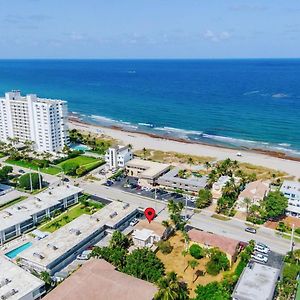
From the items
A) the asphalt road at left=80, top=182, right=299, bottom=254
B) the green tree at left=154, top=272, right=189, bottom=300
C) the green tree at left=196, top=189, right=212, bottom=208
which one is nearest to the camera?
the green tree at left=154, top=272, right=189, bottom=300

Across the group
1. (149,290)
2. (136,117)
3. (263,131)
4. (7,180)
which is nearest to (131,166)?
(7,180)

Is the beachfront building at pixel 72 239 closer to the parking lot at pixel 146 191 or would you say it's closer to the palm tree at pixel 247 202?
the parking lot at pixel 146 191

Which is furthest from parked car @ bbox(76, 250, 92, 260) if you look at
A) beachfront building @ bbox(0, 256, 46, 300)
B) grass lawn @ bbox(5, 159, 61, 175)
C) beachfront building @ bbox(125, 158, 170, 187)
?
grass lawn @ bbox(5, 159, 61, 175)

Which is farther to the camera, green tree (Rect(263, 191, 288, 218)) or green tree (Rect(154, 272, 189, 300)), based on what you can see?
green tree (Rect(263, 191, 288, 218))

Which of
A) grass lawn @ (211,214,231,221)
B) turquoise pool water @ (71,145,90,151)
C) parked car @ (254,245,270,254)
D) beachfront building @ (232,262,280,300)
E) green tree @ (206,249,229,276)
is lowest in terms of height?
turquoise pool water @ (71,145,90,151)

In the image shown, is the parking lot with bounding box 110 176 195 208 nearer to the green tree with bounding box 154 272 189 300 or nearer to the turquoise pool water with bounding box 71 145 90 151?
the turquoise pool water with bounding box 71 145 90 151

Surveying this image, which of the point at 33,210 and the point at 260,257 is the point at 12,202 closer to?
the point at 33,210

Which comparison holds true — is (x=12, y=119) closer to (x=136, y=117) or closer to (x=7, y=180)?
(x=7, y=180)

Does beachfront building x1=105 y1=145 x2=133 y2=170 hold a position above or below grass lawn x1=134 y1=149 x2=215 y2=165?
above
